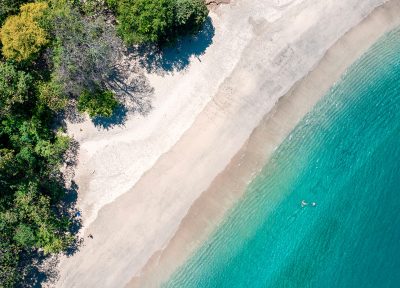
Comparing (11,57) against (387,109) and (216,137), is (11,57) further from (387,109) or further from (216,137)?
(387,109)

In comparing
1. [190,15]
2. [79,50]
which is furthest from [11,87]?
[190,15]

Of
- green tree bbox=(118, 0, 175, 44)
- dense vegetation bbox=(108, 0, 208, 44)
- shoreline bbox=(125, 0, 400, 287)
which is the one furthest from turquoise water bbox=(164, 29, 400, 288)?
green tree bbox=(118, 0, 175, 44)

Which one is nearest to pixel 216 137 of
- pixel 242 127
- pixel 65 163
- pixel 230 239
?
pixel 242 127

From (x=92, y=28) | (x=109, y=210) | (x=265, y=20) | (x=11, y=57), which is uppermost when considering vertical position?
(x=11, y=57)

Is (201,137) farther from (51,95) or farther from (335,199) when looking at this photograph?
(335,199)

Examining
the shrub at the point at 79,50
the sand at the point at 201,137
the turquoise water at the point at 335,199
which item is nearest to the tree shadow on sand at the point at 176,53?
the sand at the point at 201,137

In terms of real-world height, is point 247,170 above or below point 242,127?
below

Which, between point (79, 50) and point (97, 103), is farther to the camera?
point (97, 103)
